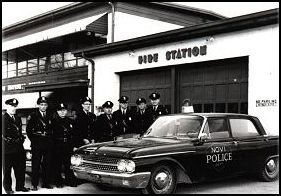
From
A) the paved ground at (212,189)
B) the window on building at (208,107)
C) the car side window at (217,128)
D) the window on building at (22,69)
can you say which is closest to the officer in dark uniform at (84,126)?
the paved ground at (212,189)

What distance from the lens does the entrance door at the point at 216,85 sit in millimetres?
11539

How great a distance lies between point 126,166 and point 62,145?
1954 millimetres

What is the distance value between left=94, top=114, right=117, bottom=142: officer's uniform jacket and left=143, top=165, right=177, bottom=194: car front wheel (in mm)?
2381

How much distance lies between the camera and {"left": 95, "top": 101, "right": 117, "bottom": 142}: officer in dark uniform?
921cm

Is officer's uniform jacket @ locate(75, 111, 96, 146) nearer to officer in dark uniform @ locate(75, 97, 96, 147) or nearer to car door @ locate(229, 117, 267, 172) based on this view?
officer in dark uniform @ locate(75, 97, 96, 147)

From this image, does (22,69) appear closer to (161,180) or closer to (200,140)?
(200,140)

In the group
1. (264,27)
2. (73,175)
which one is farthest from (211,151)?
(264,27)

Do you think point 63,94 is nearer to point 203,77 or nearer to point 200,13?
point 200,13

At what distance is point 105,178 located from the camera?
7047 mm

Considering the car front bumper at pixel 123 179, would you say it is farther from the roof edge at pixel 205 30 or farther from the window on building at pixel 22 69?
the window on building at pixel 22 69

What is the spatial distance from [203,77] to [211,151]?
16.5 ft

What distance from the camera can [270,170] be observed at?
8.75 meters

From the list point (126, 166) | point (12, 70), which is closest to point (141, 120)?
point (126, 166)

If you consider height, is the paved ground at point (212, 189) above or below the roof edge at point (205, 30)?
below
